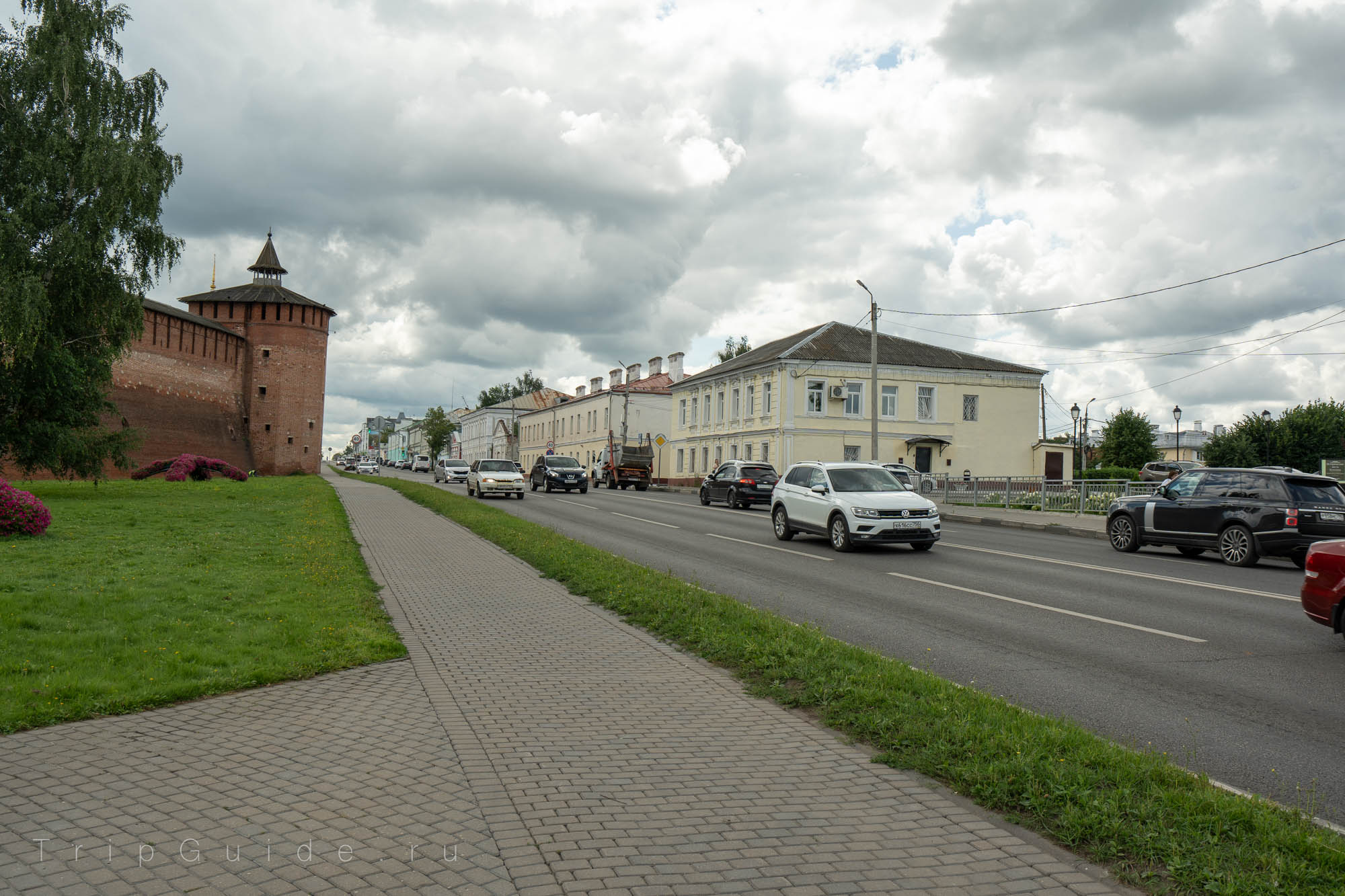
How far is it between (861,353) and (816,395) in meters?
3.82

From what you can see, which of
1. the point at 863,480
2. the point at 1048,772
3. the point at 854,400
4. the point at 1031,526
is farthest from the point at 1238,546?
the point at 854,400

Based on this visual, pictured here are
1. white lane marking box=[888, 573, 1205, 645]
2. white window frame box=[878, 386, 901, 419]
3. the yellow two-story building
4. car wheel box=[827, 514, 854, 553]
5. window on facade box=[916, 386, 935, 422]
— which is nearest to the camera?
white lane marking box=[888, 573, 1205, 645]

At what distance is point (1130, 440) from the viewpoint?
7944 cm

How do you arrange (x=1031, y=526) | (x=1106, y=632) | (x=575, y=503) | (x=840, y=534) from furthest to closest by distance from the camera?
(x=575, y=503) < (x=1031, y=526) < (x=840, y=534) < (x=1106, y=632)

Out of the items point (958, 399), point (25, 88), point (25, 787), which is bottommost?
point (25, 787)

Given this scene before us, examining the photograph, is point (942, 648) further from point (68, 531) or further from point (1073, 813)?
point (68, 531)

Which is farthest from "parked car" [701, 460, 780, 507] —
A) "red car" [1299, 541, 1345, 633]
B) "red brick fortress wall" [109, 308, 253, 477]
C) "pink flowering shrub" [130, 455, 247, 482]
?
"red brick fortress wall" [109, 308, 253, 477]

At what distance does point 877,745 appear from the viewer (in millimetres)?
5051

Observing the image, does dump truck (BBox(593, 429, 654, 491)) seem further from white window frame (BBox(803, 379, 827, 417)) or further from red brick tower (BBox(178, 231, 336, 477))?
red brick tower (BBox(178, 231, 336, 477))

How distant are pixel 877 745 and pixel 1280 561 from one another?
50.0 ft

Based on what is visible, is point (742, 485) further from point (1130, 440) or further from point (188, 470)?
point (1130, 440)

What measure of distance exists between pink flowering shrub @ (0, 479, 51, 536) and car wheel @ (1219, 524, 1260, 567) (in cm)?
1982

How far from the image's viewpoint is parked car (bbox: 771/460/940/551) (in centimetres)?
1612

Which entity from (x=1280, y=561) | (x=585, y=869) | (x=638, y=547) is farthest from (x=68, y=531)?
(x=1280, y=561)
